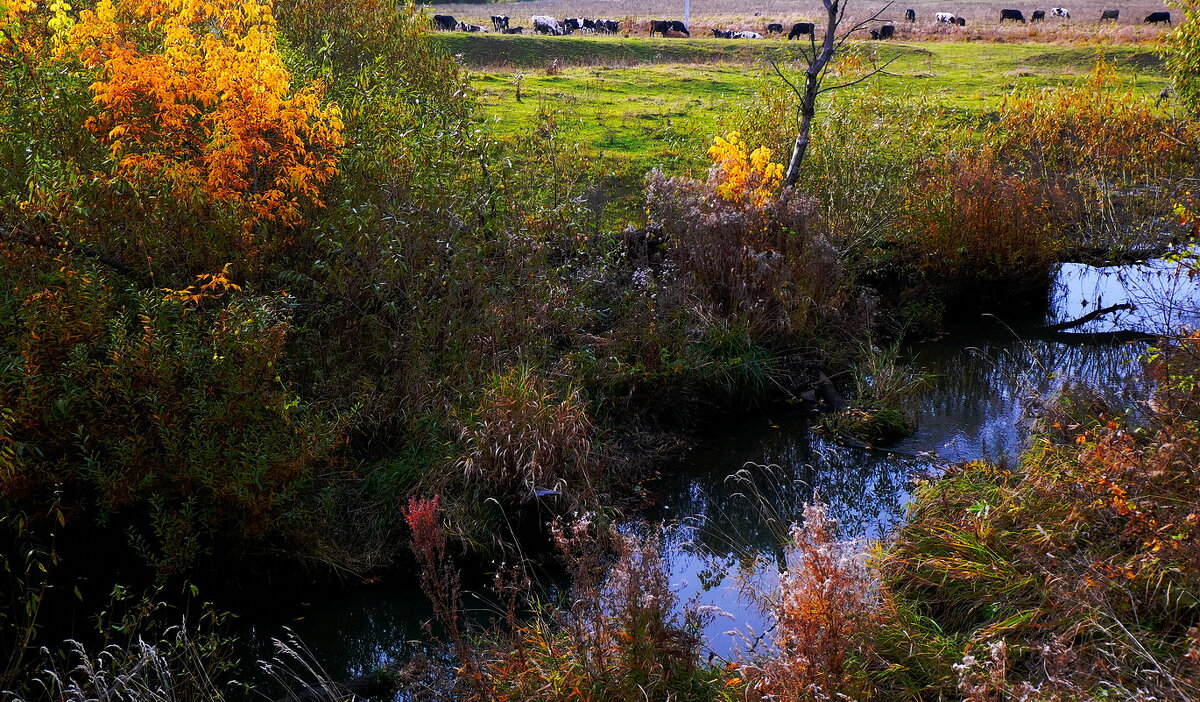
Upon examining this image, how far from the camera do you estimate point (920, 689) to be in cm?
468

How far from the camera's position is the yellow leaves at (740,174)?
1127cm

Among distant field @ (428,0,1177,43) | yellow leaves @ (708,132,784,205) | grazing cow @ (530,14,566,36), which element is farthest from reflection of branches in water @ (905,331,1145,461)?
grazing cow @ (530,14,566,36)

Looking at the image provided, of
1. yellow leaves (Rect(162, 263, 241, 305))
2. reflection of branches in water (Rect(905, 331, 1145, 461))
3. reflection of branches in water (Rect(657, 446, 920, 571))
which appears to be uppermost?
yellow leaves (Rect(162, 263, 241, 305))

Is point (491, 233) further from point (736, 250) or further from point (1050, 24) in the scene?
point (1050, 24)

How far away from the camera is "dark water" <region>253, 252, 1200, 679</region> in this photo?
21.2 ft

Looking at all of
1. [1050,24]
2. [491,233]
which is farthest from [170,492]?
[1050,24]

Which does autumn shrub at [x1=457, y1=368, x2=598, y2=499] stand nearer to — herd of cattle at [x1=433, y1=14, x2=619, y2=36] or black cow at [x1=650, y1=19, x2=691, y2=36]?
herd of cattle at [x1=433, y1=14, x2=619, y2=36]

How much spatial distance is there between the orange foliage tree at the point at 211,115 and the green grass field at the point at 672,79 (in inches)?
268

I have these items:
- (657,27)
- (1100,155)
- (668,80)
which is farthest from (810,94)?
(657,27)

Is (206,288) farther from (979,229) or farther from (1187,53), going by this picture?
(1187,53)

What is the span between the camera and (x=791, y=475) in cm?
878

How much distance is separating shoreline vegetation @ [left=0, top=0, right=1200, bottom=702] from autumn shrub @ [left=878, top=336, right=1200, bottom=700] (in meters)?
0.03

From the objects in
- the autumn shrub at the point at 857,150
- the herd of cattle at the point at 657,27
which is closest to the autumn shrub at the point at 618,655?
the autumn shrub at the point at 857,150

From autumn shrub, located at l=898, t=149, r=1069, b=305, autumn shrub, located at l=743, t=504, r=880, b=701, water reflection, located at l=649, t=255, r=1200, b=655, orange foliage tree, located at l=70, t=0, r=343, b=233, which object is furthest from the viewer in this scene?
autumn shrub, located at l=898, t=149, r=1069, b=305
